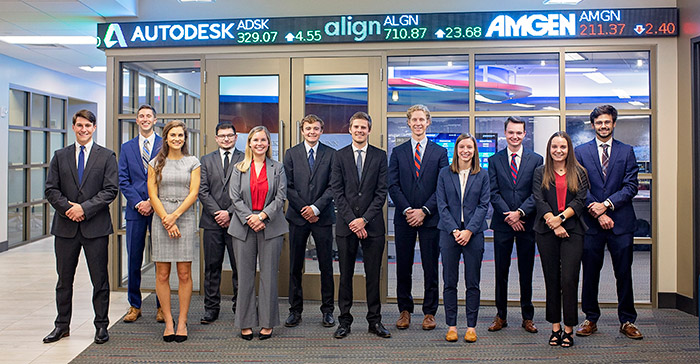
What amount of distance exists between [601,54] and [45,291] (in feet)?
21.4

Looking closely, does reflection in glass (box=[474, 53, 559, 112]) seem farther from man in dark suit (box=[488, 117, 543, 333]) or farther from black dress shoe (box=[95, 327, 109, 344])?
black dress shoe (box=[95, 327, 109, 344])

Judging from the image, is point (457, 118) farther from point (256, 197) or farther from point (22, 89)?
point (22, 89)

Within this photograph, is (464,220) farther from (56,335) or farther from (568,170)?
(56,335)

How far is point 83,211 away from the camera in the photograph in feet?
13.7

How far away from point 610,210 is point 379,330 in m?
2.12

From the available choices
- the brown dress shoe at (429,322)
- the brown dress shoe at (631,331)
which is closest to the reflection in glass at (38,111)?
the brown dress shoe at (429,322)

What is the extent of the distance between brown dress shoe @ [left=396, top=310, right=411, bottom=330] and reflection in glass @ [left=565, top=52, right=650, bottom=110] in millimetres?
2674

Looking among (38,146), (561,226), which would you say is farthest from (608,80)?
→ (38,146)

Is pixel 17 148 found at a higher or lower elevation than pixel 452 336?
higher

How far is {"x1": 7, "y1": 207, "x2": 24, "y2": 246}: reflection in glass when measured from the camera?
9320 mm

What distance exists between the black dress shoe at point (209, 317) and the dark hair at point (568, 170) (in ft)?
10.00

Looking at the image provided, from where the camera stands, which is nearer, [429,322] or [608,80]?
[429,322]

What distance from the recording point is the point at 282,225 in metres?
4.44

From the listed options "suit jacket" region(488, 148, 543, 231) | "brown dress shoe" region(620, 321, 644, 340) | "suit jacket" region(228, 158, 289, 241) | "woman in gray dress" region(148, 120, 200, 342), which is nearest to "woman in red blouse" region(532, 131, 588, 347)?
"suit jacket" region(488, 148, 543, 231)
